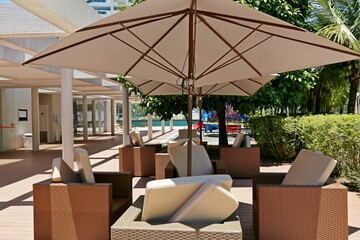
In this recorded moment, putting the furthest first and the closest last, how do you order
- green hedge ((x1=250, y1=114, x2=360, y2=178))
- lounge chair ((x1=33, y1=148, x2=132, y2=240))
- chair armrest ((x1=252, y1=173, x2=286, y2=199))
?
green hedge ((x1=250, y1=114, x2=360, y2=178)) < chair armrest ((x1=252, y1=173, x2=286, y2=199)) < lounge chair ((x1=33, y1=148, x2=132, y2=240))

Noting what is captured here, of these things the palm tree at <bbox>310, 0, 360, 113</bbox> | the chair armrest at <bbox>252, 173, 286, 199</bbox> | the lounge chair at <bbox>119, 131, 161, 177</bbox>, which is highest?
the palm tree at <bbox>310, 0, 360, 113</bbox>

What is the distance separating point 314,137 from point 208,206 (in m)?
5.59

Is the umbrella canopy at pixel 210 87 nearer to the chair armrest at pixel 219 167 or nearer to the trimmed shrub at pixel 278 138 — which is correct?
the chair armrest at pixel 219 167

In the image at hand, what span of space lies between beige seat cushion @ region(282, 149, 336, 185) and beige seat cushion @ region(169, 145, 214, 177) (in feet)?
5.21

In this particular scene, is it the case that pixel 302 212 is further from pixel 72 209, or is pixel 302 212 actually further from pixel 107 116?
pixel 107 116

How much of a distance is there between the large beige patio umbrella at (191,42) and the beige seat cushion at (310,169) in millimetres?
1084

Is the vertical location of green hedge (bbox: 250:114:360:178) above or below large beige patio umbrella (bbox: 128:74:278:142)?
below

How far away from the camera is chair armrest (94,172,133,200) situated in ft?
14.5

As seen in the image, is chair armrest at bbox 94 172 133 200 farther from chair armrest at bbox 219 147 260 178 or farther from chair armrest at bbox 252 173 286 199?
chair armrest at bbox 219 147 260 178

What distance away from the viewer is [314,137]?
7.80 meters

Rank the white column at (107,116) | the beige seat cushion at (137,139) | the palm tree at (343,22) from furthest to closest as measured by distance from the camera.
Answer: the white column at (107,116) < the palm tree at (343,22) < the beige seat cushion at (137,139)

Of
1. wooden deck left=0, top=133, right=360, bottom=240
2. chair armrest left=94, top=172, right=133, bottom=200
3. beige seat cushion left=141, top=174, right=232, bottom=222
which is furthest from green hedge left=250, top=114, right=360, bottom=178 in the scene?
beige seat cushion left=141, top=174, right=232, bottom=222

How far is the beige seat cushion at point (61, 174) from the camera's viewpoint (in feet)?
12.0

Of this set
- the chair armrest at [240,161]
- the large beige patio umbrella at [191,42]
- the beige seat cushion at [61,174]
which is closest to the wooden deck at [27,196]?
the chair armrest at [240,161]
